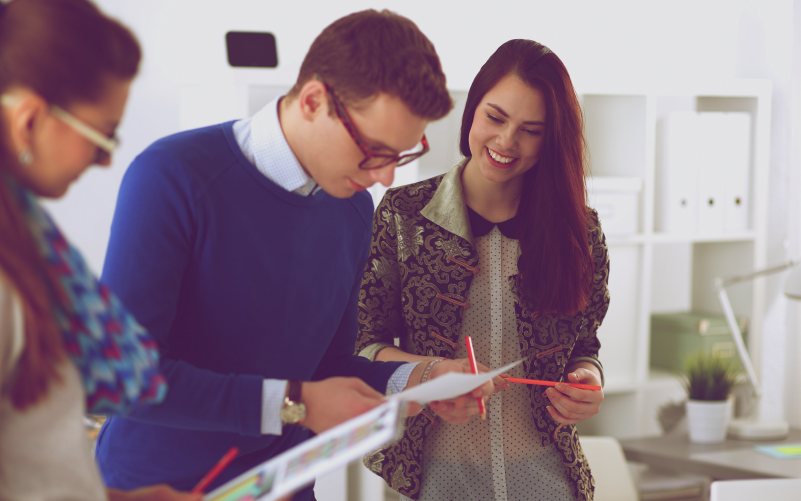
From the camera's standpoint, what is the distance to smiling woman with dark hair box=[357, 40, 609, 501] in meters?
1.50

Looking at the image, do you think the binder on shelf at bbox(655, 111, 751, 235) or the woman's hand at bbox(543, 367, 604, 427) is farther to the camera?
the binder on shelf at bbox(655, 111, 751, 235)

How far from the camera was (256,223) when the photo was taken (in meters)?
1.04

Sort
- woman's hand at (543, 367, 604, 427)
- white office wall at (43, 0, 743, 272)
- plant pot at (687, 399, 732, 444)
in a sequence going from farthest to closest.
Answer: plant pot at (687, 399, 732, 444), white office wall at (43, 0, 743, 272), woman's hand at (543, 367, 604, 427)

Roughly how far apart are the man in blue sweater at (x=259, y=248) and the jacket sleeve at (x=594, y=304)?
0.68m

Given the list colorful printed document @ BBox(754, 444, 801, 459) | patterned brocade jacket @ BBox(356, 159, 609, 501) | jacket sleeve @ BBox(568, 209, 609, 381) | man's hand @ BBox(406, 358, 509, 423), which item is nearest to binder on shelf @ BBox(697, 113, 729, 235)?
colorful printed document @ BBox(754, 444, 801, 459)

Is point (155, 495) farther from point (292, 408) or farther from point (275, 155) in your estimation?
point (275, 155)

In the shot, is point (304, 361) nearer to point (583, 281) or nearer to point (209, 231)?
point (209, 231)

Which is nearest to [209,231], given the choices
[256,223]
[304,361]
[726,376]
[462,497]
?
[256,223]

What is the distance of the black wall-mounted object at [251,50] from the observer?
2.42m

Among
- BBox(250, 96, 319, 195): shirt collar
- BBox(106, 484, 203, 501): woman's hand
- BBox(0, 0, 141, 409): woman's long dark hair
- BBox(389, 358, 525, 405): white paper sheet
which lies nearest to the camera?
BBox(0, 0, 141, 409): woman's long dark hair

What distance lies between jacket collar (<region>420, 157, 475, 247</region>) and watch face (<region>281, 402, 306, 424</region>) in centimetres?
70

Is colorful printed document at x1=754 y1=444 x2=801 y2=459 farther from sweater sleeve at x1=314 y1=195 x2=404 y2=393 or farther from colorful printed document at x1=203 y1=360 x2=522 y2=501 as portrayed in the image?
colorful printed document at x1=203 y1=360 x2=522 y2=501

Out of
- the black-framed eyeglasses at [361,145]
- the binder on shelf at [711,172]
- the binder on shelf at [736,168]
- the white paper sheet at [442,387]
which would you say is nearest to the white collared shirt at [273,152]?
the black-framed eyeglasses at [361,145]

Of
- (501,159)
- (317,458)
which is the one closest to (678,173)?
(501,159)
